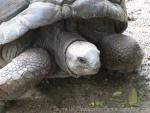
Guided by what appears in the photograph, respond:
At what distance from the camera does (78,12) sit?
2982 millimetres

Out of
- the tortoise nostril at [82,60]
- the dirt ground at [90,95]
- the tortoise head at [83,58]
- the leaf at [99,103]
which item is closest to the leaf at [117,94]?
the dirt ground at [90,95]

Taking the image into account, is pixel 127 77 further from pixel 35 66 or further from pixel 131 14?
pixel 131 14

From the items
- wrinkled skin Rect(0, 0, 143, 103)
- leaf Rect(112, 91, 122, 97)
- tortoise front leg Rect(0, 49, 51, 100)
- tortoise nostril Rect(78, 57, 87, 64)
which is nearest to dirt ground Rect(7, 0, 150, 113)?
leaf Rect(112, 91, 122, 97)

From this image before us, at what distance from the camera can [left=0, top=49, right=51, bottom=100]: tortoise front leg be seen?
113 inches

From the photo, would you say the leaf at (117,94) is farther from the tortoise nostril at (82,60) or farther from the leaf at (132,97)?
the tortoise nostril at (82,60)

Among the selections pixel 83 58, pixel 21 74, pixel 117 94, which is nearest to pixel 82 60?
pixel 83 58

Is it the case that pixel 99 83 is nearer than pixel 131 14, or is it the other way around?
pixel 99 83

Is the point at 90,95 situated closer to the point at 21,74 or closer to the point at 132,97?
the point at 132,97

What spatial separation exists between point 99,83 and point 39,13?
763 mm

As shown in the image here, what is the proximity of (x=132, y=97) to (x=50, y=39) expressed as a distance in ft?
2.38

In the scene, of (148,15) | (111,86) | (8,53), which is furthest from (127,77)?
(148,15)

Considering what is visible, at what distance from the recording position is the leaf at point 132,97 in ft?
10.1

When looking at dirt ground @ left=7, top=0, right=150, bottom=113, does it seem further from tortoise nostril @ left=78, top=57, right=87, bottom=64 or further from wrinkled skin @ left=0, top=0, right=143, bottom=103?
tortoise nostril @ left=78, top=57, right=87, bottom=64

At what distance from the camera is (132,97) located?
10.3ft
